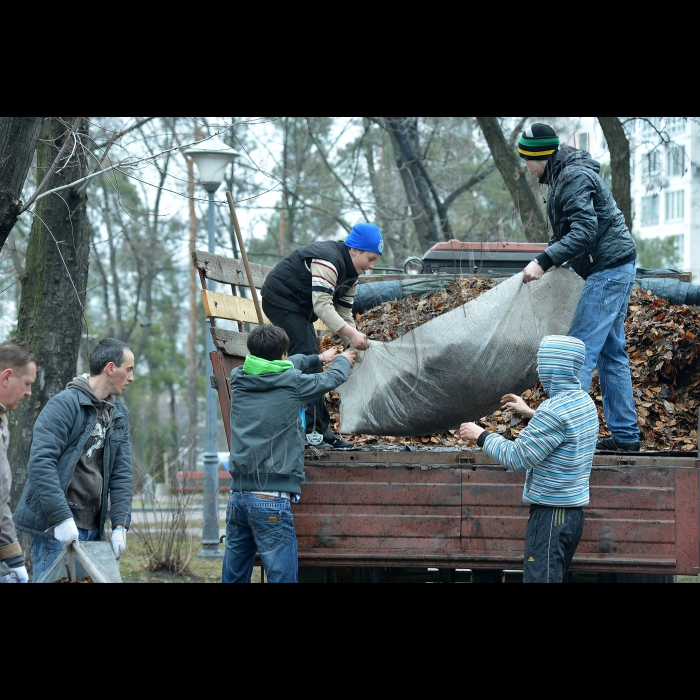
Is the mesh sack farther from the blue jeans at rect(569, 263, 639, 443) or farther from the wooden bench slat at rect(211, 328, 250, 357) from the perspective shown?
the wooden bench slat at rect(211, 328, 250, 357)

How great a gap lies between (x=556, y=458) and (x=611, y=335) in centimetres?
118

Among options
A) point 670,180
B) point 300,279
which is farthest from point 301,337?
point 670,180

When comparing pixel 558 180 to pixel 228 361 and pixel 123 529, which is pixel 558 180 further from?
pixel 123 529

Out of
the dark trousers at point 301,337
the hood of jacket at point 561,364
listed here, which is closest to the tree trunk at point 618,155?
the dark trousers at point 301,337

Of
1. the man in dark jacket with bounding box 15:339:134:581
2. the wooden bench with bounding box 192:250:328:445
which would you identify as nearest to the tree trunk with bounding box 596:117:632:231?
the wooden bench with bounding box 192:250:328:445

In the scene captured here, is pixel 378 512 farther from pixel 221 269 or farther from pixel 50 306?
pixel 50 306

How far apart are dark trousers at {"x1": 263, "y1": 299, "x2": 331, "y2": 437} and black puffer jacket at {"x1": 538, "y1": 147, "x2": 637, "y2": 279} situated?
1355mm

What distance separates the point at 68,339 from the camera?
7.54m

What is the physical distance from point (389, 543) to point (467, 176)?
20001mm

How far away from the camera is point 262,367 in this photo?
4086mm

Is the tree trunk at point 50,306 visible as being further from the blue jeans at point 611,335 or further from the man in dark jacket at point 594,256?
the blue jeans at point 611,335

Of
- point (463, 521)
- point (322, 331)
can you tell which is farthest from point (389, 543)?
point (322, 331)

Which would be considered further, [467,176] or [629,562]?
[467,176]

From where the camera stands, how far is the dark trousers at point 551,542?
385cm
